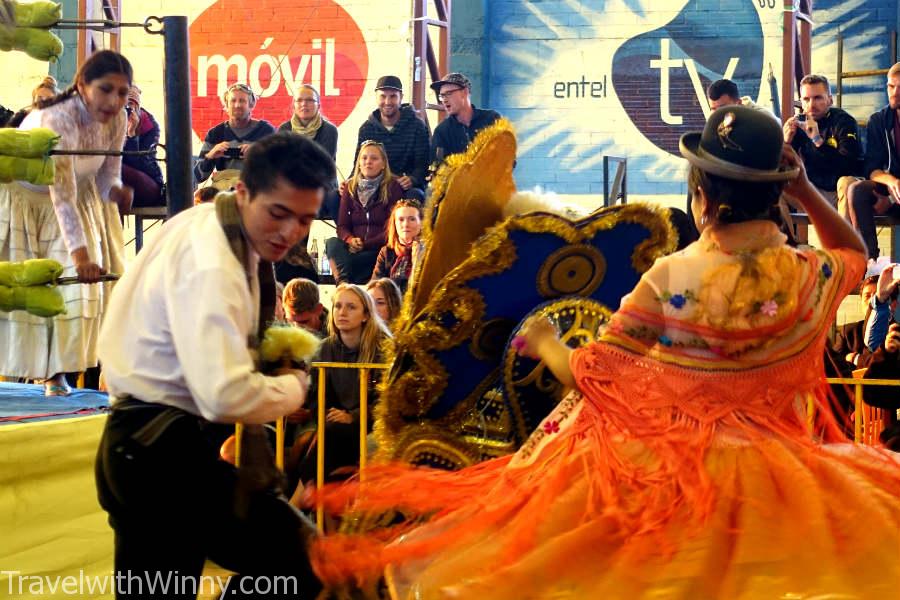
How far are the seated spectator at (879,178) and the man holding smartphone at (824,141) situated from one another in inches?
4.2

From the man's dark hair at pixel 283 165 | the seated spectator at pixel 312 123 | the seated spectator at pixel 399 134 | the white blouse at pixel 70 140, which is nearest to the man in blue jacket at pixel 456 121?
the seated spectator at pixel 399 134

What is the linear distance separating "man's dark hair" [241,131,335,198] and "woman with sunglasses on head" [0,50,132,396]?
2.46m

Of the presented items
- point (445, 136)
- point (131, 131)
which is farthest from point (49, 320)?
point (445, 136)

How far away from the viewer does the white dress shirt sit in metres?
2.41

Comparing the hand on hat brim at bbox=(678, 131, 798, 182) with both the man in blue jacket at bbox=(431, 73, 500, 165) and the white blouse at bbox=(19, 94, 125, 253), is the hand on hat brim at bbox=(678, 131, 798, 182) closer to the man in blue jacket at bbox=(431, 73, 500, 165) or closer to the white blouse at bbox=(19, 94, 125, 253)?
the white blouse at bbox=(19, 94, 125, 253)

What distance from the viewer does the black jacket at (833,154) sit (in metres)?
7.58

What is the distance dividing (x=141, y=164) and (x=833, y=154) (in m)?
4.12

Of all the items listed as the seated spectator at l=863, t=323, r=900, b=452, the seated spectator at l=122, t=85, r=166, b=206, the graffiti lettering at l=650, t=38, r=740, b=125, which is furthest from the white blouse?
the graffiti lettering at l=650, t=38, r=740, b=125

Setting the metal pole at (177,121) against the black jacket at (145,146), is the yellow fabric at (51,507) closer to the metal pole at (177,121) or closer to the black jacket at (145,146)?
the metal pole at (177,121)

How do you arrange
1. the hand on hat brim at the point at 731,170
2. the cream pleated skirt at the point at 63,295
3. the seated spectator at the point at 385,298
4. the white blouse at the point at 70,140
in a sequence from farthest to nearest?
1. the seated spectator at the point at 385,298
2. the cream pleated skirt at the point at 63,295
3. the white blouse at the point at 70,140
4. the hand on hat brim at the point at 731,170

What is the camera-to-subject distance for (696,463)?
105 inches

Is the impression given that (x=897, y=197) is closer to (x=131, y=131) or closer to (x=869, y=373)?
(x=869, y=373)

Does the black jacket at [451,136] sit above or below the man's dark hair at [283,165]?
above

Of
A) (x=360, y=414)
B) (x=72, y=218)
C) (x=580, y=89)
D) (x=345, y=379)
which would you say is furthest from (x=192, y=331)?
(x=580, y=89)
